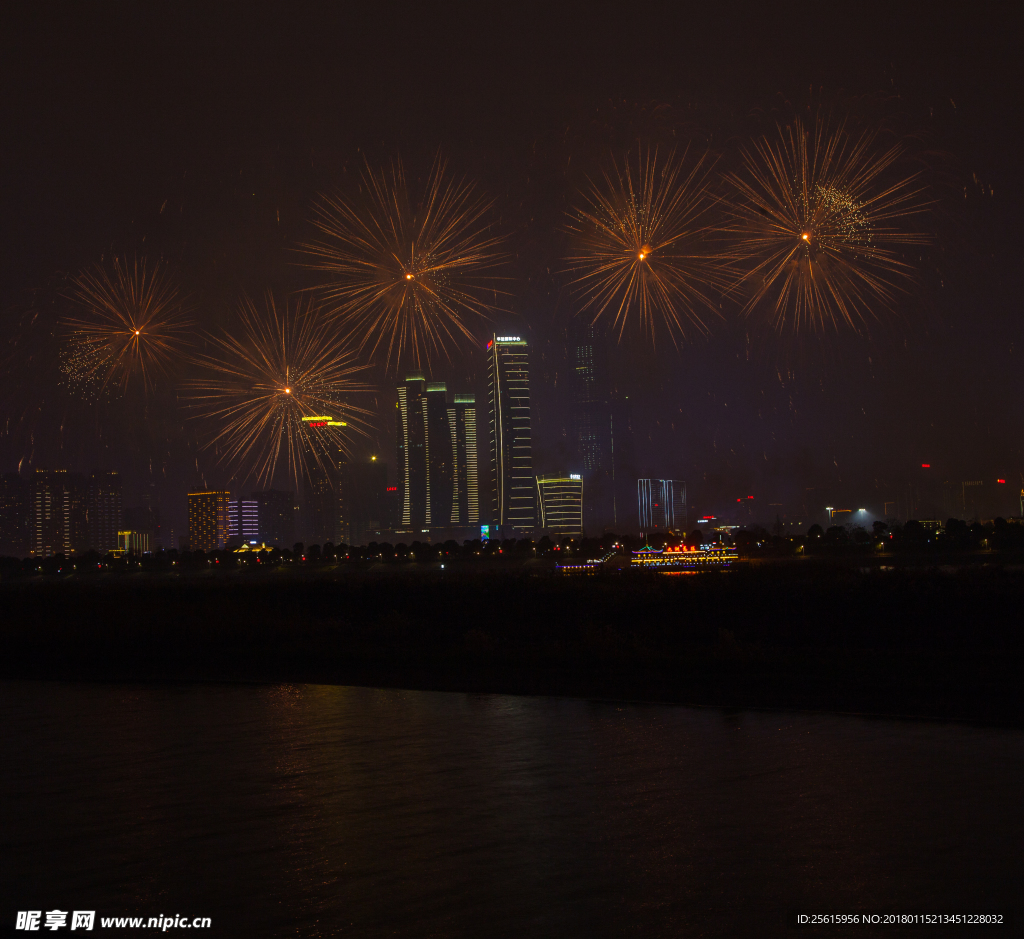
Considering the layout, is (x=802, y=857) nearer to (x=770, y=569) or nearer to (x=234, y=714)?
(x=234, y=714)

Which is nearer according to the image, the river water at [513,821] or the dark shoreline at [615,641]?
the river water at [513,821]

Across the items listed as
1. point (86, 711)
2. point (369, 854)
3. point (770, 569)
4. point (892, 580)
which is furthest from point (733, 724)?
point (770, 569)

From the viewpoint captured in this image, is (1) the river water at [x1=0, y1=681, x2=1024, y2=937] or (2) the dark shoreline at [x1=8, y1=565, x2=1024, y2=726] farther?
(2) the dark shoreline at [x1=8, y1=565, x2=1024, y2=726]

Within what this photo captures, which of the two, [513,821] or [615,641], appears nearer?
[513,821]
